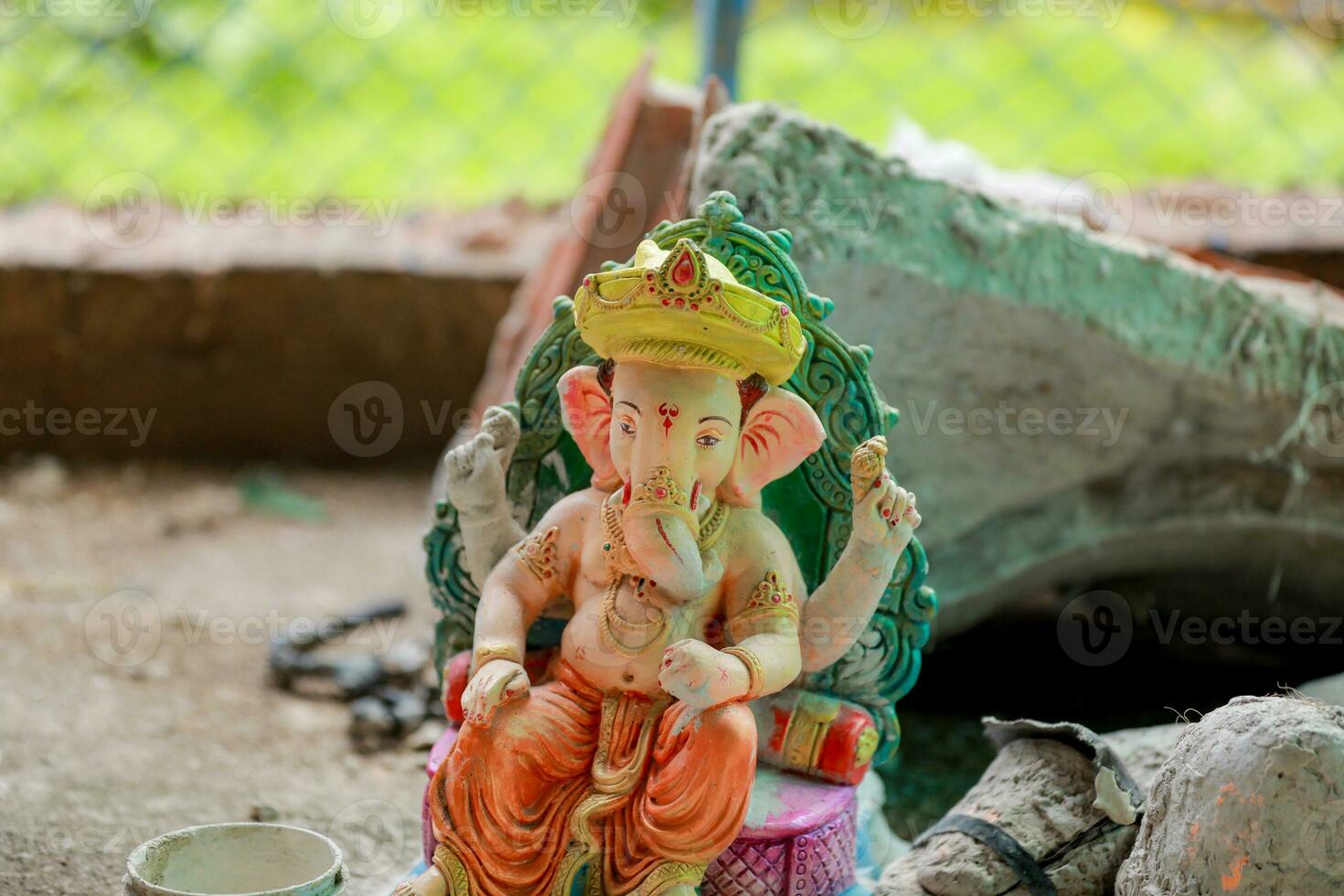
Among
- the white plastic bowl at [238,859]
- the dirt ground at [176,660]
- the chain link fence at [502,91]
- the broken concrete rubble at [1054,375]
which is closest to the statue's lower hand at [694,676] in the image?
the white plastic bowl at [238,859]

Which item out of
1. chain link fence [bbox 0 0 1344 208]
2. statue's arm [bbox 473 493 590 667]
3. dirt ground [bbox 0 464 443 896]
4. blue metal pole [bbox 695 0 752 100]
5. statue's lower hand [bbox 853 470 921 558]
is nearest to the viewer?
statue's lower hand [bbox 853 470 921 558]

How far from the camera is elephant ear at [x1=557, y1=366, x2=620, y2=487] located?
1887 millimetres

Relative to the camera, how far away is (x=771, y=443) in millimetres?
1852

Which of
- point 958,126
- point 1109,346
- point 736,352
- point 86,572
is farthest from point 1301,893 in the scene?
point 958,126

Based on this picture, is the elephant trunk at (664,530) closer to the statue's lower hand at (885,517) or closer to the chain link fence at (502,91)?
the statue's lower hand at (885,517)

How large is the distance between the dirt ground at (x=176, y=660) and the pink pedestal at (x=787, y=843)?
670 mm

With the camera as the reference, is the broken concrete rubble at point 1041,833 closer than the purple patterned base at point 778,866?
No

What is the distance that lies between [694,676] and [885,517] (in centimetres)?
32

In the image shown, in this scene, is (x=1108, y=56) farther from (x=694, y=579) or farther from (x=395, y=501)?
(x=694, y=579)

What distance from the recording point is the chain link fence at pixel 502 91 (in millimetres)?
4777

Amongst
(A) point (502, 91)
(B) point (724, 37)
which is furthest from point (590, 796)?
(A) point (502, 91)

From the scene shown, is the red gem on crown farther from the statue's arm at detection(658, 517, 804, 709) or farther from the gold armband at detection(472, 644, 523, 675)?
the gold armband at detection(472, 644, 523, 675)

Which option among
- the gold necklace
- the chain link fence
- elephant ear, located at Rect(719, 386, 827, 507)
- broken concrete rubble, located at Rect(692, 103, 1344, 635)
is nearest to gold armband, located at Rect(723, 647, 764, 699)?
the gold necklace

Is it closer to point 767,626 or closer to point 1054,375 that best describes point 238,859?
point 767,626
